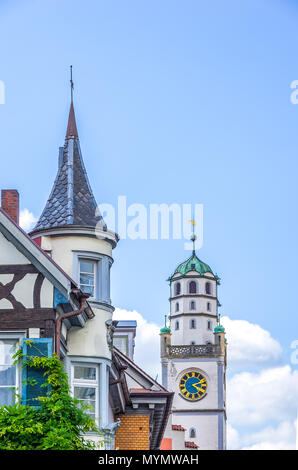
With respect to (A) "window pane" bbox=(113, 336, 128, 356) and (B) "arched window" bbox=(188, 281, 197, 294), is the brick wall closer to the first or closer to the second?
(A) "window pane" bbox=(113, 336, 128, 356)

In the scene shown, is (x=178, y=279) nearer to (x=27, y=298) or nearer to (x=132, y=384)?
(x=132, y=384)

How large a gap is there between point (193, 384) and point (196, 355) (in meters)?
3.83

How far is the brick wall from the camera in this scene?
96.6 feet

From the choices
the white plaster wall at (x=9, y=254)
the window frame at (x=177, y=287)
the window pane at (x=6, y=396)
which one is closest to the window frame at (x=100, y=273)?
the white plaster wall at (x=9, y=254)

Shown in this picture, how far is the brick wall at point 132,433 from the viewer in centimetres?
2945

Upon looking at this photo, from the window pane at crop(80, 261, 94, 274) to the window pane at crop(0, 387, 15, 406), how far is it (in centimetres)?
449

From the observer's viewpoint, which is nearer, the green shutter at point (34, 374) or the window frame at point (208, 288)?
the green shutter at point (34, 374)

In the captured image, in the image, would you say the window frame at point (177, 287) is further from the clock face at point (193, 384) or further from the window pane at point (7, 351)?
the window pane at point (7, 351)

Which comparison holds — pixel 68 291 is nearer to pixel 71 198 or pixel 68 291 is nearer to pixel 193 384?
pixel 71 198

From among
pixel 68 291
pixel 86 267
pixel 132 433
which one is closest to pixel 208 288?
pixel 132 433

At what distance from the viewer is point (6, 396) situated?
1922 centimetres

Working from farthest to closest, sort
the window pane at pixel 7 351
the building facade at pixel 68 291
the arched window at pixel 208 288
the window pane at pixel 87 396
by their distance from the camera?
the arched window at pixel 208 288, the window pane at pixel 87 396, the building facade at pixel 68 291, the window pane at pixel 7 351
